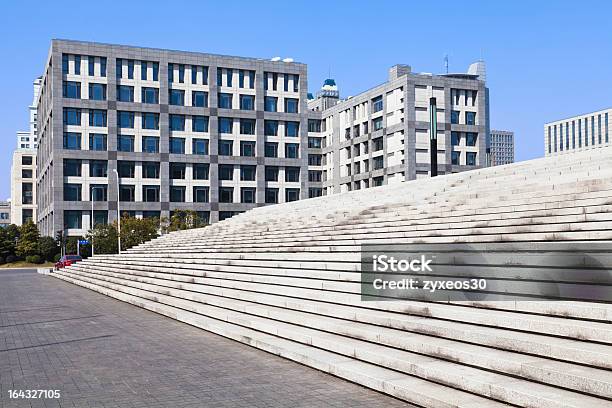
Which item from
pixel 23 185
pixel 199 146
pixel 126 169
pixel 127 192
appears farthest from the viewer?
pixel 23 185

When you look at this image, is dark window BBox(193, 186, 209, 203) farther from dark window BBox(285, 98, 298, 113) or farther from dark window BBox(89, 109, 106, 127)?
dark window BBox(285, 98, 298, 113)

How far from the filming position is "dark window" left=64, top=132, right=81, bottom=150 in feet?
235

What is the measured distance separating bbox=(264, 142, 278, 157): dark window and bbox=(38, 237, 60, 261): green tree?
91.8 feet

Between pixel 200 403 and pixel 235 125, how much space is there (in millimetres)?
74127

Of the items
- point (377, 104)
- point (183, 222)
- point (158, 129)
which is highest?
point (377, 104)

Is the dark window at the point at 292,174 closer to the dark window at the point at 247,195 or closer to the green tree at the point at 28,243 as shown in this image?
the dark window at the point at 247,195

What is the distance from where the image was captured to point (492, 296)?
902 cm

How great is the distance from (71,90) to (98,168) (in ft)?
30.9

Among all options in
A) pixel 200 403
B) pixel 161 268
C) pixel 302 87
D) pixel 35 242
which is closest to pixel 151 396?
pixel 200 403

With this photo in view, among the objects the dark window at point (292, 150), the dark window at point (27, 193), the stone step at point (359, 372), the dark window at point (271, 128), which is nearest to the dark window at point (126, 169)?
the dark window at point (271, 128)

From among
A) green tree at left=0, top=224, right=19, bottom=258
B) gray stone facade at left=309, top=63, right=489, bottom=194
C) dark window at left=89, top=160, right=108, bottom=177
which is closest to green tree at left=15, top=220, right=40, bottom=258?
green tree at left=0, top=224, right=19, bottom=258

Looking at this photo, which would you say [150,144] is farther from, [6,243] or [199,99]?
[6,243]

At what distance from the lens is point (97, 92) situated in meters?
73.2

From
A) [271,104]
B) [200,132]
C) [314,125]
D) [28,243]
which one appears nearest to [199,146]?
[200,132]
